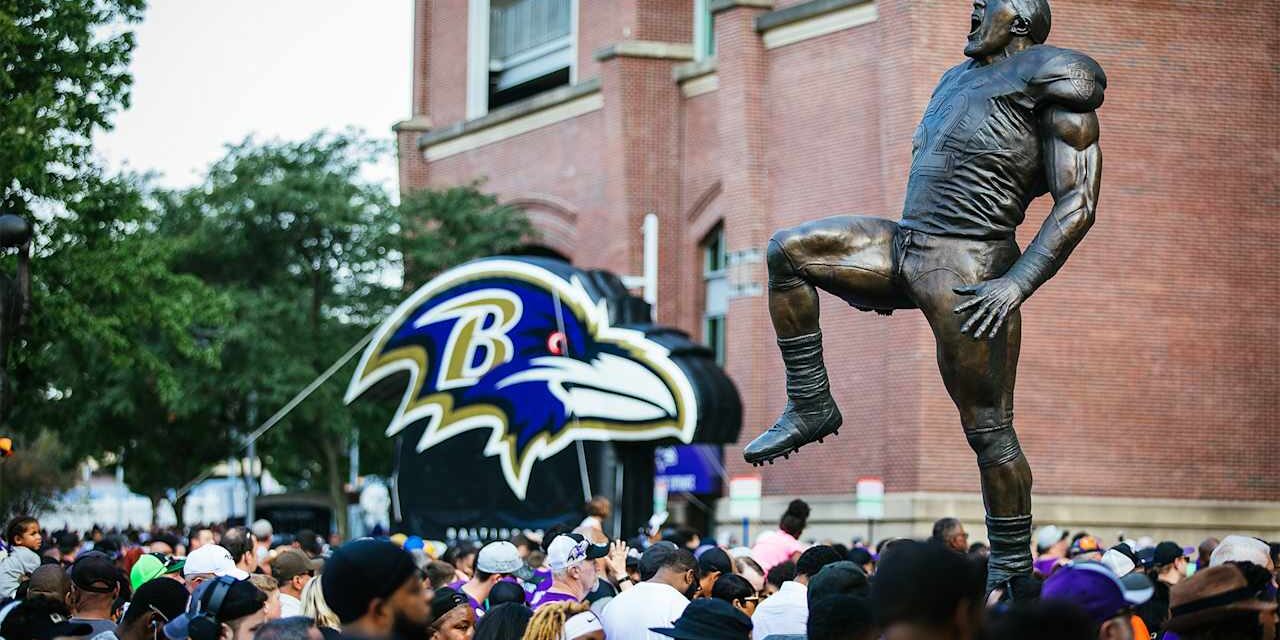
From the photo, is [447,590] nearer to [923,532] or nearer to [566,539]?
[566,539]

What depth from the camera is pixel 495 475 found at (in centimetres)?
2688

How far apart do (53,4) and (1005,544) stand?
18.2m

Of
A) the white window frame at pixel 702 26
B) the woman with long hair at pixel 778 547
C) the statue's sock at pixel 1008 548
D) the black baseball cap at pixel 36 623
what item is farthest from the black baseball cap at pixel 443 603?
the white window frame at pixel 702 26

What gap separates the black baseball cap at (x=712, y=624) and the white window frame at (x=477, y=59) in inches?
1421

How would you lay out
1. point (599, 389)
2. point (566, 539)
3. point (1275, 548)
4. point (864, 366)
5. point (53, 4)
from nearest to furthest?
point (566, 539) < point (1275, 548) < point (53, 4) < point (599, 389) < point (864, 366)

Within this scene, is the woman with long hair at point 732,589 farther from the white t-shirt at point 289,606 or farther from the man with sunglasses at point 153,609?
the man with sunglasses at point 153,609

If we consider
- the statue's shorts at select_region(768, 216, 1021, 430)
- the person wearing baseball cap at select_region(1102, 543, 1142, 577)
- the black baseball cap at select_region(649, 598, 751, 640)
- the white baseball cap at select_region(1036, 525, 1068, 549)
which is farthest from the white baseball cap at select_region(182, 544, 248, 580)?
the white baseball cap at select_region(1036, 525, 1068, 549)

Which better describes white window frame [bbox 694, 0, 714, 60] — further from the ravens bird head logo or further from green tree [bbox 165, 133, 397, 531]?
the ravens bird head logo

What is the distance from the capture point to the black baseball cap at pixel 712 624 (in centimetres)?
751

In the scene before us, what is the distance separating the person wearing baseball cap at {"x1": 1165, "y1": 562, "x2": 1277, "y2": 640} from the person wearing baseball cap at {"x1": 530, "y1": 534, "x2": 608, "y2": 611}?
4224 mm

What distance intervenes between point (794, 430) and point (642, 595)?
108 centimetres

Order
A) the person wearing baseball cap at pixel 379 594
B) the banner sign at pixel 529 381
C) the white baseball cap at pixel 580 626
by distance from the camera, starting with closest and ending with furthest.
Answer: the person wearing baseball cap at pixel 379 594 → the white baseball cap at pixel 580 626 → the banner sign at pixel 529 381

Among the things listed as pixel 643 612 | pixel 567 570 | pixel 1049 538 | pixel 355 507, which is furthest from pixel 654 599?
pixel 355 507

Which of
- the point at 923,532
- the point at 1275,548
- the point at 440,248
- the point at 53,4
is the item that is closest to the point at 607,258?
the point at 440,248
